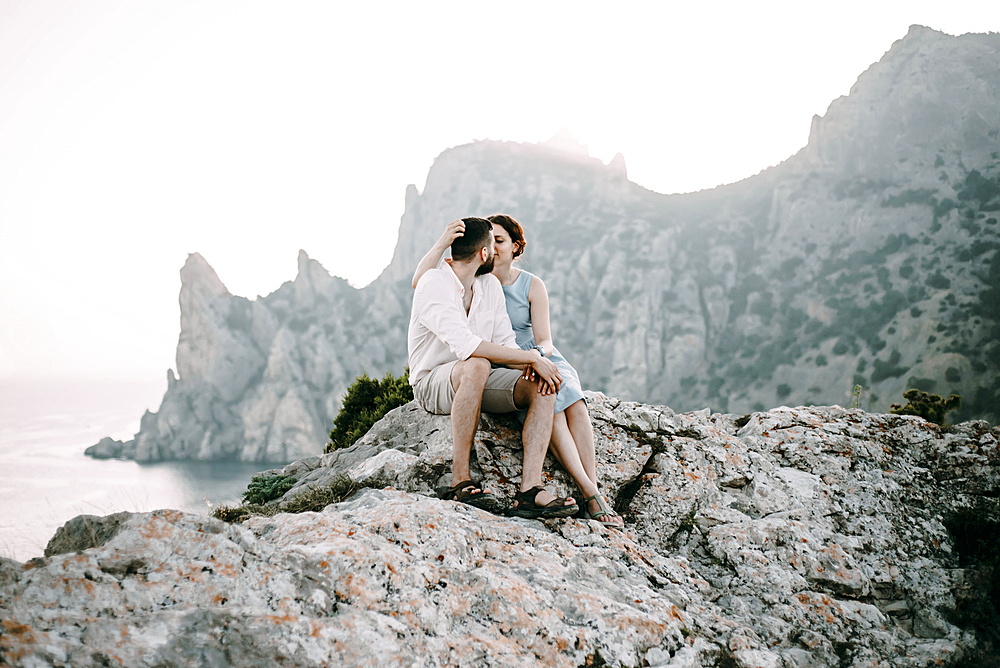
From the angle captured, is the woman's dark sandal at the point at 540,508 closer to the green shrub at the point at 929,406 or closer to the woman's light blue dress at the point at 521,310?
the woman's light blue dress at the point at 521,310

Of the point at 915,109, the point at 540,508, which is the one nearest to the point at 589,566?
the point at 540,508

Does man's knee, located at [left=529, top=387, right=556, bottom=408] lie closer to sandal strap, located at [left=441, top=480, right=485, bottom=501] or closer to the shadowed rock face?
the shadowed rock face

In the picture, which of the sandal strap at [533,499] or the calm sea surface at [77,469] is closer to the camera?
the sandal strap at [533,499]

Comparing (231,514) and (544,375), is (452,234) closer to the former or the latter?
(544,375)

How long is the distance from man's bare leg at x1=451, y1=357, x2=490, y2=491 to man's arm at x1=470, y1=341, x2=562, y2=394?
0.08 m

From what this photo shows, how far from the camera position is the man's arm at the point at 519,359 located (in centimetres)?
450

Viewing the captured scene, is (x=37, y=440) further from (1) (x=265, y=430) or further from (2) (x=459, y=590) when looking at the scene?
(2) (x=459, y=590)

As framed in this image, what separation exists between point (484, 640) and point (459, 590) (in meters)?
0.37

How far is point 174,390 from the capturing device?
98.9 meters

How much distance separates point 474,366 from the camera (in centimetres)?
450

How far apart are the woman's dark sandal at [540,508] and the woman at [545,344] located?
0.46 meters

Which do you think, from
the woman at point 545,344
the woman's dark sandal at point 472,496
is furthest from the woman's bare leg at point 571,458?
the woman's dark sandal at point 472,496

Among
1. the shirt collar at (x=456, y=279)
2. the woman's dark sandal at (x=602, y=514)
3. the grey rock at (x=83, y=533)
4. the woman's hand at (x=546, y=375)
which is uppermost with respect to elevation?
the shirt collar at (x=456, y=279)

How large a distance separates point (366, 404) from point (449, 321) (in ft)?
24.6
